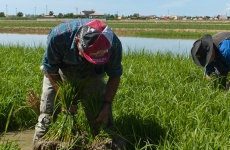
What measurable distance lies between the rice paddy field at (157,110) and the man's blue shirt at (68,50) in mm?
525

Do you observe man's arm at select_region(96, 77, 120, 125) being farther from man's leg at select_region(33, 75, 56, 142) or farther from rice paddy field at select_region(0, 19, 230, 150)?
man's leg at select_region(33, 75, 56, 142)

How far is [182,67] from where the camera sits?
5781 millimetres

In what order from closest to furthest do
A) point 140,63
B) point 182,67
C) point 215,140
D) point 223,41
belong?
point 215,140 → point 223,41 → point 182,67 → point 140,63

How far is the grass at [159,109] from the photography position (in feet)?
9.20

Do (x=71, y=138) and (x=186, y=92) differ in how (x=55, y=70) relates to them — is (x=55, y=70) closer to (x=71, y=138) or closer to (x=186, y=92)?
(x=71, y=138)

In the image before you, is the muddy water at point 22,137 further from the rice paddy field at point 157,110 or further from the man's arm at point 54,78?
the man's arm at point 54,78

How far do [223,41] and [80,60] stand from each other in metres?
2.43

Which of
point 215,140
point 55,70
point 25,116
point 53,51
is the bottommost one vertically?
point 25,116

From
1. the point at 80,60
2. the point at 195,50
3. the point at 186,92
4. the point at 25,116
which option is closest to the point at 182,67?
the point at 195,50

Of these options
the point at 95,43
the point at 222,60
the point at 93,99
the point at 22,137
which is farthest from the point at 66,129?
the point at 222,60

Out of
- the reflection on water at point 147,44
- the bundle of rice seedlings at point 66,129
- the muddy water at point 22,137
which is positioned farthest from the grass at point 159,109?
the reflection on water at point 147,44

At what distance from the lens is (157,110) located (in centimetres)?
340

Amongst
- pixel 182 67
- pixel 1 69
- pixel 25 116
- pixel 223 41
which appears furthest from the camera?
pixel 182 67

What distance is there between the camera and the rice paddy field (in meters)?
2.77
